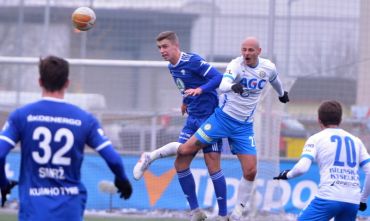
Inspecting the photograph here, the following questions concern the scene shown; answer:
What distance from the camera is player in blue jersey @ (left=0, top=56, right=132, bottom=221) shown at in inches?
259

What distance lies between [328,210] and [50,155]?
109 inches

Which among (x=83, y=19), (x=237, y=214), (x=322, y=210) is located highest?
(x=83, y=19)

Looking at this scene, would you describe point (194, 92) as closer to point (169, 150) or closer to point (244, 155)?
point (244, 155)

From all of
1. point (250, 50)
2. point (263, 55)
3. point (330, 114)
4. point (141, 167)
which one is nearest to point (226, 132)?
point (250, 50)

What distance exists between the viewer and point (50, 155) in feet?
21.6

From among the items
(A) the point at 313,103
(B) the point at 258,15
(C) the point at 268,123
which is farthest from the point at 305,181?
(B) the point at 258,15

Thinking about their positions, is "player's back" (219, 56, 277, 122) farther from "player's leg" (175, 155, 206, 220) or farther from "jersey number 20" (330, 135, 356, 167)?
"jersey number 20" (330, 135, 356, 167)

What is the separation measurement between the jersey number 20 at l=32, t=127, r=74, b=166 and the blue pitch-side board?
24.4ft

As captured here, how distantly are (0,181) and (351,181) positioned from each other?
3.09 meters

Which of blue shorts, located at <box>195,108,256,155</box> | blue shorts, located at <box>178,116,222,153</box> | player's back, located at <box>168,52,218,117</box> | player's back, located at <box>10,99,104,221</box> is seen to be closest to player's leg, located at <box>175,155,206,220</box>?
blue shorts, located at <box>178,116,222,153</box>

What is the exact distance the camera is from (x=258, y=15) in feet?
53.0

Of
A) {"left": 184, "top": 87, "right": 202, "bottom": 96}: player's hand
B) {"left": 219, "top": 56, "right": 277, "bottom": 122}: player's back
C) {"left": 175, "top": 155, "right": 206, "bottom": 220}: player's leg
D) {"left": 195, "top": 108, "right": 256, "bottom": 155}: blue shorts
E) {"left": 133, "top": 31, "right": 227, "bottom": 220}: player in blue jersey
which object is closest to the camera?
{"left": 184, "top": 87, "right": 202, "bottom": 96}: player's hand

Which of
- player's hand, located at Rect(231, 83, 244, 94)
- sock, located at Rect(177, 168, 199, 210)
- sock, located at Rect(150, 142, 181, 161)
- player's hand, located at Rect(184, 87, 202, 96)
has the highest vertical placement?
player's hand, located at Rect(231, 83, 244, 94)

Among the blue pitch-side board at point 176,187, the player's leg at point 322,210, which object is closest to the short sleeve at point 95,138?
the player's leg at point 322,210
